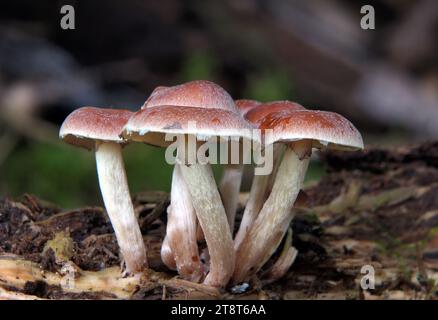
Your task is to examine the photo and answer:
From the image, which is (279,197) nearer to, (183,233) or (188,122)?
(183,233)

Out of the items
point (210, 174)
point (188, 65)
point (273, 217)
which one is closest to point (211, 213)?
point (210, 174)

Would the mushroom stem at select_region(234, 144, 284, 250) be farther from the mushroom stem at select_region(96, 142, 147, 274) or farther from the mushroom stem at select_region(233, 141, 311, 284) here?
the mushroom stem at select_region(96, 142, 147, 274)

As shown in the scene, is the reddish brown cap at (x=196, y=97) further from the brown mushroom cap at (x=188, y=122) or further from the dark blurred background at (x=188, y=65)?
the dark blurred background at (x=188, y=65)

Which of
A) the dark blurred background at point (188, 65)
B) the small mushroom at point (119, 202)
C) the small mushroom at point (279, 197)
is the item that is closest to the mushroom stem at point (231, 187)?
the small mushroom at point (279, 197)

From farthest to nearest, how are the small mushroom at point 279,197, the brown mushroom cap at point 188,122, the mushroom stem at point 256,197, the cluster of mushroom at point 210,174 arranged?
the mushroom stem at point 256,197
the small mushroom at point 279,197
the cluster of mushroom at point 210,174
the brown mushroom cap at point 188,122

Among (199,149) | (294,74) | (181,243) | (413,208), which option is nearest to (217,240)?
(181,243)

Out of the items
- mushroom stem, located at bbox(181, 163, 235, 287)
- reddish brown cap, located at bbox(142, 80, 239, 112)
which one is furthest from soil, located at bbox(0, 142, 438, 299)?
reddish brown cap, located at bbox(142, 80, 239, 112)
